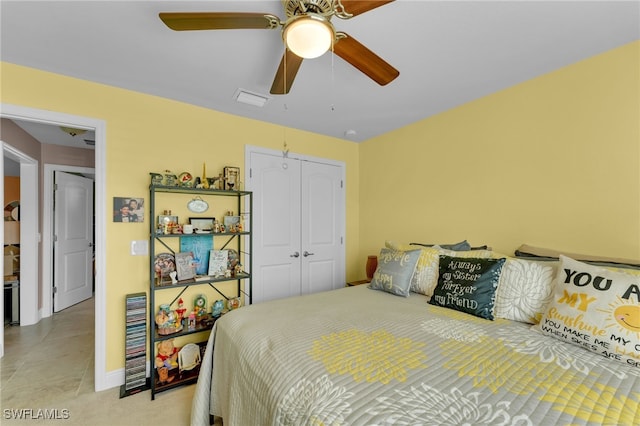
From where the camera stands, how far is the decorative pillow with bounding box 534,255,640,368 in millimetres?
1137

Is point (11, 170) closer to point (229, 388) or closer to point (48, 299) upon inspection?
point (48, 299)

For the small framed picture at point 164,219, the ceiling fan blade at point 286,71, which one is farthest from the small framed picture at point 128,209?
the ceiling fan blade at point 286,71

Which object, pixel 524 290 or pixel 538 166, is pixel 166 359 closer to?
pixel 524 290

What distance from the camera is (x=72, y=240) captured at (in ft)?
13.1

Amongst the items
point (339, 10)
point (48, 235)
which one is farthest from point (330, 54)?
point (48, 235)

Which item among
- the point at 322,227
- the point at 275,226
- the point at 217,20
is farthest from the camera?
the point at 322,227

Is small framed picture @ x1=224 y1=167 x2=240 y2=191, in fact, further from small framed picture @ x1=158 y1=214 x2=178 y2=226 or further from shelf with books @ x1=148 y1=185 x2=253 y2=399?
small framed picture @ x1=158 y1=214 x2=178 y2=226

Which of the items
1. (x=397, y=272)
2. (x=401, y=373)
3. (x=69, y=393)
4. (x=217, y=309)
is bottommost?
(x=69, y=393)

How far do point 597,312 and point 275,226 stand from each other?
2580 mm

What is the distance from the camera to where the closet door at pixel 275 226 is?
295 centimetres

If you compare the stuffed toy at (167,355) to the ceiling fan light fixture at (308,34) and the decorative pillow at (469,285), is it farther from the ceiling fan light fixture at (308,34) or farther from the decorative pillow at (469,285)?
the ceiling fan light fixture at (308,34)

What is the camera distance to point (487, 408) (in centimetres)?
85

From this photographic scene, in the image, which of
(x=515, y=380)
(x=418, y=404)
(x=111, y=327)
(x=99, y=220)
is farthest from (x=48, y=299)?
(x=515, y=380)

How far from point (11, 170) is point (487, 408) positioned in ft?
22.0
